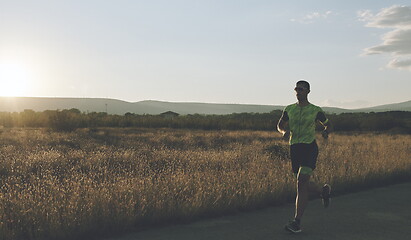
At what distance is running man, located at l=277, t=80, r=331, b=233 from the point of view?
18.0 ft

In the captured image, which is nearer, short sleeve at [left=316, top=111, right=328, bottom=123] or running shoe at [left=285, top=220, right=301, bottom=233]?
running shoe at [left=285, top=220, right=301, bottom=233]

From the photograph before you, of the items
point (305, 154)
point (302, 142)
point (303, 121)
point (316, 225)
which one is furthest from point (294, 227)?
point (303, 121)

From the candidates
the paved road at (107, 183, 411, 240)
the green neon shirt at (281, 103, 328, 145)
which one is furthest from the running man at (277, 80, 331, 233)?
the paved road at (107, 183, 411, 240)

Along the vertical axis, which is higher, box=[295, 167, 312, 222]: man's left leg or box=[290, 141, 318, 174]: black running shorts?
box=[290, 141, 318, 174]: black running shorts

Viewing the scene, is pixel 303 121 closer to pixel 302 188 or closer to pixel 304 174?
pixel 304 174

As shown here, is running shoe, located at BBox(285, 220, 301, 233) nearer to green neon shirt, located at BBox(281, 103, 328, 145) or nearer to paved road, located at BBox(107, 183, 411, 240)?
paved road, located at BBox(107, 183, 411, 240)

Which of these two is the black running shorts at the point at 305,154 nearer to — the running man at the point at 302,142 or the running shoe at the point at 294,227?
the running man at the point at 302,142

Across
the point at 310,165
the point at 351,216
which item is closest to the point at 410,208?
the point at 351,216

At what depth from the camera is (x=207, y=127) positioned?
4769 centimetres

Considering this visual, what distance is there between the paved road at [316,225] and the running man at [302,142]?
0.42 m

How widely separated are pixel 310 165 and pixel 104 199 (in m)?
3.16

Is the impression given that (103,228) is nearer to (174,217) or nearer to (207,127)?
(174,217)

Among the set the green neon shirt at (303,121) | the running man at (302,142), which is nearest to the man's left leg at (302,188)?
the running man at (302,142)

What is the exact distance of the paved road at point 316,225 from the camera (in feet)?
17.9
